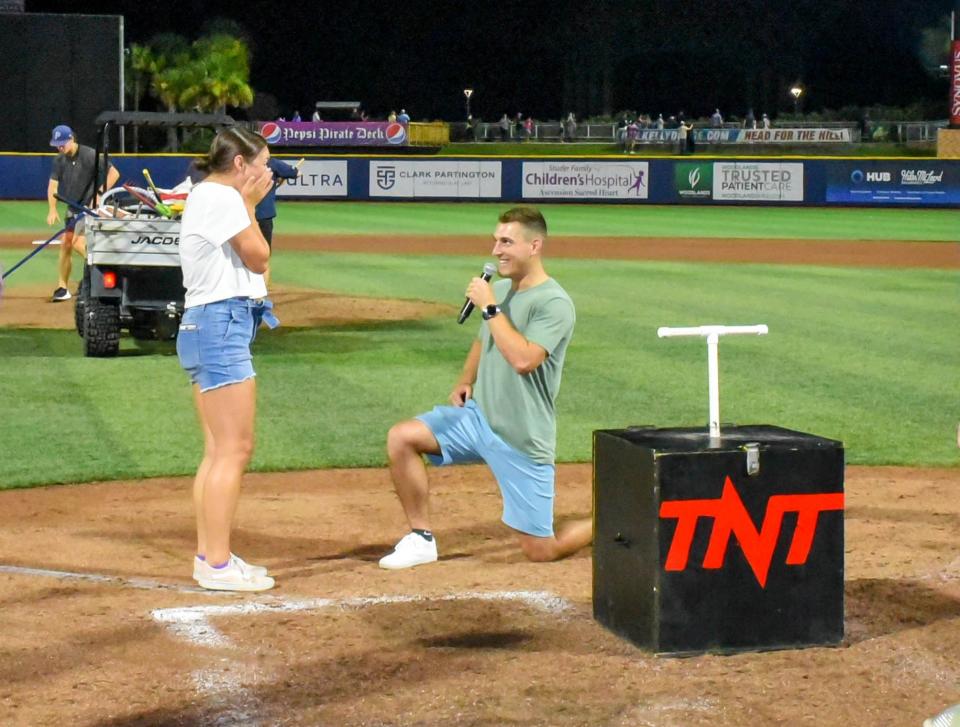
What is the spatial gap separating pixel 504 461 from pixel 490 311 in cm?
71

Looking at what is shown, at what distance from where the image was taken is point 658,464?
4.91 meters

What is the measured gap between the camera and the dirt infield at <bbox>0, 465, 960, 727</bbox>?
461cm

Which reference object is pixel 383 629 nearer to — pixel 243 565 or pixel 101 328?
pixel 243 565

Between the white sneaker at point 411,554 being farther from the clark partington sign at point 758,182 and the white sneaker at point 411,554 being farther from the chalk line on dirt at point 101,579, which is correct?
the clark partington sign at point 758,182

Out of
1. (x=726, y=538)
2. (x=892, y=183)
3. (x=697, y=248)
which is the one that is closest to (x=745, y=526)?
(x=726, y=538)

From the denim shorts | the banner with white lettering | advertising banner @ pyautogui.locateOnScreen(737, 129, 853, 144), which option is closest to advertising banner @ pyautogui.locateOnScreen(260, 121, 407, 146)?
the banner with white lettering

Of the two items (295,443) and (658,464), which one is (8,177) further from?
(658,464)

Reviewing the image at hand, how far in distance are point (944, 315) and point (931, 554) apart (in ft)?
32.9

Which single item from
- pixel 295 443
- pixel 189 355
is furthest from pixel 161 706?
pixel 295 443

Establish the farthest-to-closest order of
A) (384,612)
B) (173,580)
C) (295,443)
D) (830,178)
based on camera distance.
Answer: (830,178), (295,443), (173,580), (384,612)

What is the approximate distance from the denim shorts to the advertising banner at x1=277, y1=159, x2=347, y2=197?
108ft

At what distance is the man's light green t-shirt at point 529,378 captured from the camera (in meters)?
6.24

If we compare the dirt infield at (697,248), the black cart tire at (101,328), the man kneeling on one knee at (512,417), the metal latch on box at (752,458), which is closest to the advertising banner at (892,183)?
the dirt infield at (697,248)

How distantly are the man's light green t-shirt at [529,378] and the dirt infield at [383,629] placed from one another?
0.58m
